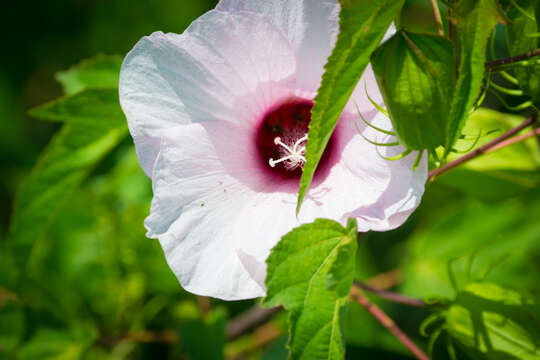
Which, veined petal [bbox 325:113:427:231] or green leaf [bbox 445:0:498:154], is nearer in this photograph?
green leaf [bbox 445:0:498:154]

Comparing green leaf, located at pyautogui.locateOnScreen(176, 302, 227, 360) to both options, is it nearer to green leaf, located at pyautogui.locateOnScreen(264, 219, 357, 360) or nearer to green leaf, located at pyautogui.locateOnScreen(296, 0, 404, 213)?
green leaf, located at pyautogui.locateOnScreen(264, 219, 357, 360)

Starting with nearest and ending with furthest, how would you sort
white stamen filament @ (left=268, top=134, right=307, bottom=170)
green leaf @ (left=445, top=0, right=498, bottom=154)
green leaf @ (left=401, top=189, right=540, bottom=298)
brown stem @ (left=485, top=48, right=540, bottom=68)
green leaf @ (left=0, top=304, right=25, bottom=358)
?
1. green leaf @ (left=445, top=0, right=498, bottom=154)
2. brown stem @ (left=485, top=48, right=540, bottom=68)
3. white stamen filament @ (left=268, top=134, right=307, bottom=170)
4. green leaf @ (left=0, top=304, right=25, bottom=358)
5. green leaf @ (left=401, top=189, right=540, bottom=298)

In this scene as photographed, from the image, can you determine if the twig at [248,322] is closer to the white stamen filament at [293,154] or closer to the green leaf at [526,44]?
the white stamen filament at [293,154]

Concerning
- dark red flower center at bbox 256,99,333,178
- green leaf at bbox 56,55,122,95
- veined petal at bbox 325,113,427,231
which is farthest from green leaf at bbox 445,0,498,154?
green leaf at bbox 56,55,122,95

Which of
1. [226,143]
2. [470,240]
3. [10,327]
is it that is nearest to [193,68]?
[226,143]

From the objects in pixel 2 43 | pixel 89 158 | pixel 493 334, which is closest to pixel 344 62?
pixel 493 334

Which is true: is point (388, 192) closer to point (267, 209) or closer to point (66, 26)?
point (267, 209)

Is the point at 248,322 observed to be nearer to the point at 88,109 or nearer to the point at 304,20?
the point at 88,109
